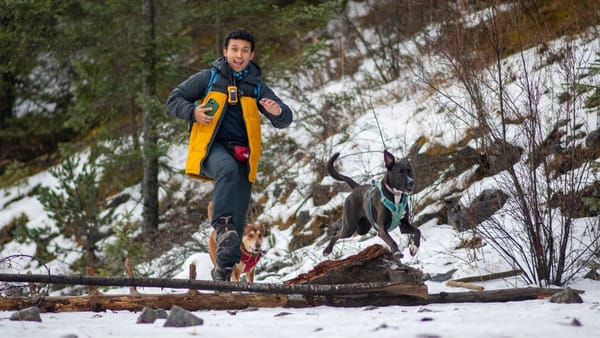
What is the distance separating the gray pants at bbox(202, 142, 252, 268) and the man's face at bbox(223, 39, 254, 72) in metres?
0.66

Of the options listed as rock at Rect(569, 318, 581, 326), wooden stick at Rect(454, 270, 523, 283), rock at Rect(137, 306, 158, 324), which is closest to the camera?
rock at Rect(569, 318, 581, 326)

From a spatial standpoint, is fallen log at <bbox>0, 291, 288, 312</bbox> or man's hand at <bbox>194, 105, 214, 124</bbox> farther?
man's hand at <bbox>194, 105, 214, 124</bbox>

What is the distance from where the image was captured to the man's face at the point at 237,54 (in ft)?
17.7

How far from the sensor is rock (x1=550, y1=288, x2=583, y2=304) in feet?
14.8

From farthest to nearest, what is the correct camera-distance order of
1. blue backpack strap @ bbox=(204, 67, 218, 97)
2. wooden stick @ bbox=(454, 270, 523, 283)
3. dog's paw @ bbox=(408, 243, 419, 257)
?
dog's paw @ bbox=(408, 243, 419, 257) < wooden stick @ bbox=(454, 270, 523, 283) < blue backpack strap @ bbox=(204, 67, 218, 97)

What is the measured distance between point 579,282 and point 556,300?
134 centimetres

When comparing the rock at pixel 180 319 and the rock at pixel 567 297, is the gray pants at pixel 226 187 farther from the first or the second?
the rock at pixel 567 297

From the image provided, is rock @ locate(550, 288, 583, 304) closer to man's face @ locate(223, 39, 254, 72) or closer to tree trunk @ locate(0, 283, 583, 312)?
tree trunk @ locate(0, 283, 583, 312)

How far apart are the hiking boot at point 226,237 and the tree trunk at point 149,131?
760 centimetres

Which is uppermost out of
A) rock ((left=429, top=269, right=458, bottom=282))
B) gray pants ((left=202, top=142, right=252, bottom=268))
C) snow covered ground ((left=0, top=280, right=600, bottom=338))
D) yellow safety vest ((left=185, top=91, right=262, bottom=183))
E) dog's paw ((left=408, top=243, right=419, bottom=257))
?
yellow safety vest ((left=185, top=91, right=262, bottom=183))

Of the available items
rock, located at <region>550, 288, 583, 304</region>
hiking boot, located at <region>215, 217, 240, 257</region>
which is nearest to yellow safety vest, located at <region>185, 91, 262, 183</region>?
hiking boot, located at <region>215, 217, 240, 257</region>

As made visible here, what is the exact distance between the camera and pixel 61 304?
4516mm

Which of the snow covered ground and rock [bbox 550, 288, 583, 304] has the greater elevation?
rock [bbox 550, 288, 583, 304]

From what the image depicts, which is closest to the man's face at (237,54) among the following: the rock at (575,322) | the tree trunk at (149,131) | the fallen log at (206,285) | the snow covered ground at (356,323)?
the fallen log at (206,285)
